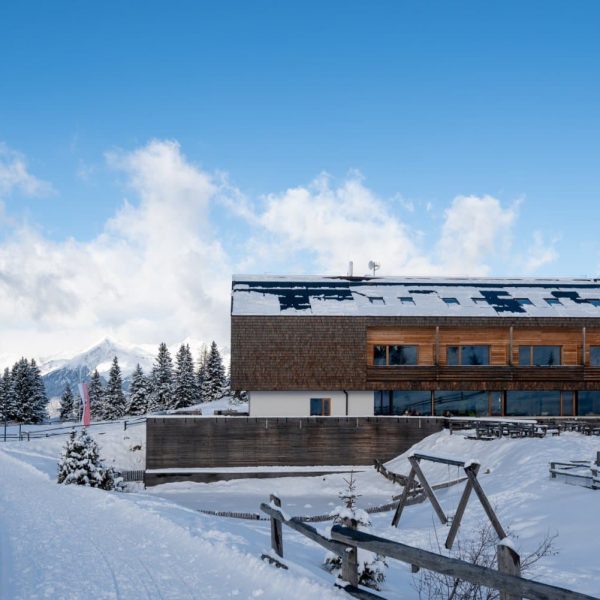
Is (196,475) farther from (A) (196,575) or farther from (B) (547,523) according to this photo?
(A) (196,575)

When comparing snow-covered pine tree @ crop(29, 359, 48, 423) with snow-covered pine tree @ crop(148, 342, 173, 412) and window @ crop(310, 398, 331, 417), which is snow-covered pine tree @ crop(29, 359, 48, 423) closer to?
snow-covered pine tree @ crop(148, 342, 173, 412)

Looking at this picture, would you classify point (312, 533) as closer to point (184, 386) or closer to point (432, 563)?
point (432, 563)

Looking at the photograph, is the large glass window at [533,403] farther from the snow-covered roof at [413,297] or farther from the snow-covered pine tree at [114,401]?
the snow-covered pine tree at [114,401]

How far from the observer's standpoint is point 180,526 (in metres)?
11.0

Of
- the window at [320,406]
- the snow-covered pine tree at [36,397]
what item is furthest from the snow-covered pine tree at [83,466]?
the snow-covered pine tree at [36,397]

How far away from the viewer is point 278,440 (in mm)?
30859

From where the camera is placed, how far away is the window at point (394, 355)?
33438mm

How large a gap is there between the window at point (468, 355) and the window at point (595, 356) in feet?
19.4

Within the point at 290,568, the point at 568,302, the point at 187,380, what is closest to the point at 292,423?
the point at 568,302

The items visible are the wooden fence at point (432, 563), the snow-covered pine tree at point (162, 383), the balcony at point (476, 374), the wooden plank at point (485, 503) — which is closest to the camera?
the wooden fence at point (432, 563)

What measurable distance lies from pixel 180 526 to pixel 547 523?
351 inches

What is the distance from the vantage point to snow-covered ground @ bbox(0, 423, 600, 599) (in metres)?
7.88

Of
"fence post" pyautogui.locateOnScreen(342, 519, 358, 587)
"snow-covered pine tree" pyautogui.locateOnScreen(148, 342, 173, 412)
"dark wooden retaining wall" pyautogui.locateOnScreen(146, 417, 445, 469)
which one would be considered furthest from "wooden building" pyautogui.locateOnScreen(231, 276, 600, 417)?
"snow-covered pine tree" pyautogui.locateOnScreen(148, 342, 173, 412)

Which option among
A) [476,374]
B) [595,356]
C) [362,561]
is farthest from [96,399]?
[362,561]
